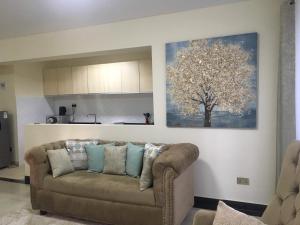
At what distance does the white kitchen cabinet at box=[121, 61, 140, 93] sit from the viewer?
5070mm

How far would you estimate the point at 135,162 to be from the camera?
123 inches

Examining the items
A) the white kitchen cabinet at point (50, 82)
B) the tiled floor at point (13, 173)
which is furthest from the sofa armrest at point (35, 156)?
the white kitchen cabinet at point (50, 82)

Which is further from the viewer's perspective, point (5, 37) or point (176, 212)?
point (5, 37)

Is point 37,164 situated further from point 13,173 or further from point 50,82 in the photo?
point 50,82

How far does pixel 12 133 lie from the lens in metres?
5.86

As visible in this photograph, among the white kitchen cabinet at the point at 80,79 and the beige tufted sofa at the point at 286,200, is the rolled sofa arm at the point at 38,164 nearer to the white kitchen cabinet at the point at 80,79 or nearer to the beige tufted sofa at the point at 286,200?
the beige tufted sofa at the point at 286,200

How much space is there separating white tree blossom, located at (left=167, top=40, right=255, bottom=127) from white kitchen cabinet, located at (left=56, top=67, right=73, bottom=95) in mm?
3053

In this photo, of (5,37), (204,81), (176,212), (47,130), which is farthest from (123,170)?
(5,37)

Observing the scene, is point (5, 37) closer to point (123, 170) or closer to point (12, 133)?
point (12, 133)

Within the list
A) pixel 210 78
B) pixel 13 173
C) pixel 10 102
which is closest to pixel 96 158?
pixel 210 78

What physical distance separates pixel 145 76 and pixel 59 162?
95.9 inches

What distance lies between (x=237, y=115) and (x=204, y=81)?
0.58 m

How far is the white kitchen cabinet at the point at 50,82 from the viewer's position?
5.84m


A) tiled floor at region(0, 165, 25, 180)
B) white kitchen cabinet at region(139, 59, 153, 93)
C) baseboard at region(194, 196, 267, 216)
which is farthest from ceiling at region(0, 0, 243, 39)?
tiled floor at region(0, 165, 25, 180)
